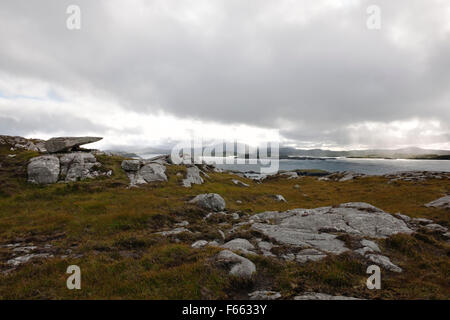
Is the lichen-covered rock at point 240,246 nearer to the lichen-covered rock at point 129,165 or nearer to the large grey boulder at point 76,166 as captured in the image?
the large grey boulder at point 76,166

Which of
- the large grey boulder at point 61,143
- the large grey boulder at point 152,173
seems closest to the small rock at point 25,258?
the large grey boulder at point 152,173

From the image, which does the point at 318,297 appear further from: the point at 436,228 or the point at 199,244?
the point at 436,228

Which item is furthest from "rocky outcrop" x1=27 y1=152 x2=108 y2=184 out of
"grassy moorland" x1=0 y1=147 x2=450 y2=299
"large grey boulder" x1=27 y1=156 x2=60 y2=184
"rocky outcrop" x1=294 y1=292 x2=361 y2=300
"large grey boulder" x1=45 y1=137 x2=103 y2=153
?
"rocky outcrop" x1=294 y1=292 x2=361 y2=300

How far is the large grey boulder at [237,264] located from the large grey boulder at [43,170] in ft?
113

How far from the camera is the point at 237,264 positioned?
31.4 ft

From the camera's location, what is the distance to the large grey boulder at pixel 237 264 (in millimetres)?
9062

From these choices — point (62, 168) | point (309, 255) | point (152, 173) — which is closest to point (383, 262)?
point (309, 255)

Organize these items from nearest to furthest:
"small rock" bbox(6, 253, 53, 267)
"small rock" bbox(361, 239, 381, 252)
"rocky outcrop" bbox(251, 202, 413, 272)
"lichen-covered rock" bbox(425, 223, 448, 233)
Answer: "small rock" bbox(6, 253, 53, 267), "rocky outcrop" bbox(251, 202, 413, 272), "small rock" bbox(361, 239, 381, 252), "lichen-covered rock" bbox(425, 223, 448, 233)

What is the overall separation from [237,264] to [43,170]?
36413mm

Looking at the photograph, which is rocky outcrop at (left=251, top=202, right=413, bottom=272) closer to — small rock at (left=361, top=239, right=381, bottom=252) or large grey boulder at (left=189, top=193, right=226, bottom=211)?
small rock at (left=361, top=239, right=381, bottom=252)

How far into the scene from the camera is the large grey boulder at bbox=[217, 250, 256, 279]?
906 cm

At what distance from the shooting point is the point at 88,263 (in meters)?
10.6

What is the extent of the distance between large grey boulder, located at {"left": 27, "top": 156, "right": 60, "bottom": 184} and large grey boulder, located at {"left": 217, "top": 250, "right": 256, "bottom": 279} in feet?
113
